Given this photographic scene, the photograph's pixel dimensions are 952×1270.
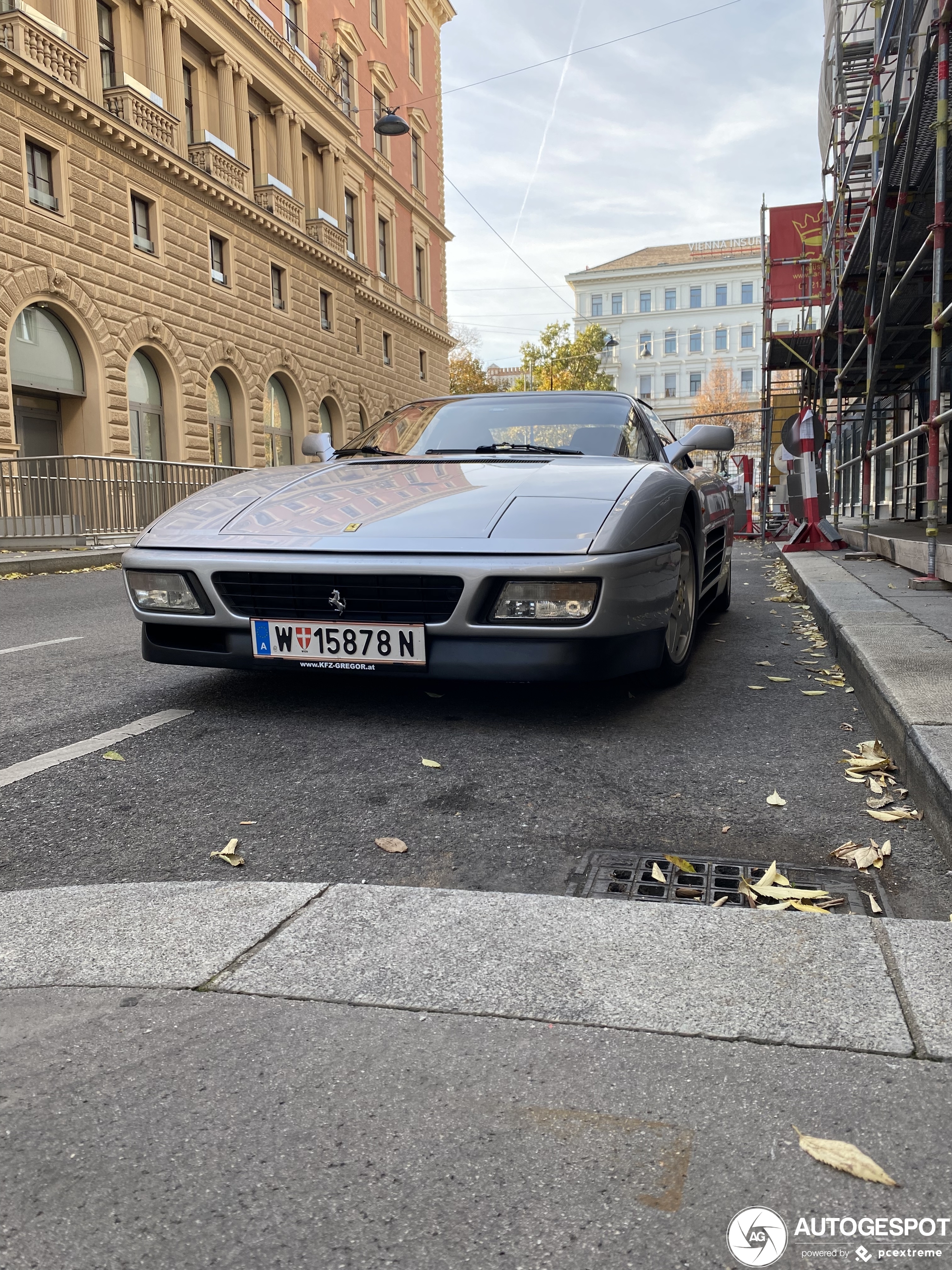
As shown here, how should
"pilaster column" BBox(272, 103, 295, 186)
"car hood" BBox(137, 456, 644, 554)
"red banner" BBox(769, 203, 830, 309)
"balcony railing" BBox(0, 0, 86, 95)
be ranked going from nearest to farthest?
"car hood" BBox(137, 456, 644, 554) < "balcony railing" BBox(0, 0, 86, 95) < "red banner" BBox(769, 203, 830, 309) < "pilaster column" BBox(272, 103, 295, 186)

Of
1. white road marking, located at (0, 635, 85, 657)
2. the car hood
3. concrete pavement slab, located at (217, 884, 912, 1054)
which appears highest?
the car hood

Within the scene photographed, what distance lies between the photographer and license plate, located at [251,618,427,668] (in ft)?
11.0

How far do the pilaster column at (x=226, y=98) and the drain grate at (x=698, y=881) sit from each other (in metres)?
24.6

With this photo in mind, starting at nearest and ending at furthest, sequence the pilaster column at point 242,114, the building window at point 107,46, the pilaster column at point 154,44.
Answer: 1. the building window at point 107,46
2. the pilaster column at point 154,44
3. the pilaster column at point 242,114

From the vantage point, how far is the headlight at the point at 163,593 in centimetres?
358

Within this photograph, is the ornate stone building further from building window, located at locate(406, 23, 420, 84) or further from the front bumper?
the front bumper

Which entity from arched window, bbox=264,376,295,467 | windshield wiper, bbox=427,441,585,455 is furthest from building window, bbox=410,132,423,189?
windshield wiper, bbox=427,441,585,455

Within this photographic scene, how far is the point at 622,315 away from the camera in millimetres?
87438

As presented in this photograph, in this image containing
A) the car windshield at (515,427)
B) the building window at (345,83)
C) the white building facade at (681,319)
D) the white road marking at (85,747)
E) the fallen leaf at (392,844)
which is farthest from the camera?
the white building facade at (681,319)

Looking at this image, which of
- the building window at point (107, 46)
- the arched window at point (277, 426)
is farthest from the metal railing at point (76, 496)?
the building window at point (107, 46)

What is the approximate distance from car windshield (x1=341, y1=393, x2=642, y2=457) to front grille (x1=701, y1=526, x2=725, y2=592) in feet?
2.53

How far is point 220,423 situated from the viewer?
22750 millimetres

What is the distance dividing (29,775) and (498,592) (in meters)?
1.51

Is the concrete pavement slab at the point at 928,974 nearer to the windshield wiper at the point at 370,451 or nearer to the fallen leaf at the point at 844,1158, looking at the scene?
the fallen leaf at the point at 844,1158
